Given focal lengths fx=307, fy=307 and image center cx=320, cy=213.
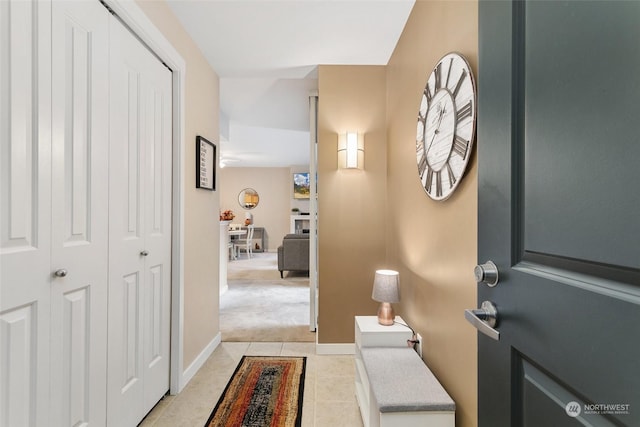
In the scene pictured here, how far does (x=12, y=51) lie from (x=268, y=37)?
5.38ft

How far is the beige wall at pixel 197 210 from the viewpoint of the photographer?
2.16 metres

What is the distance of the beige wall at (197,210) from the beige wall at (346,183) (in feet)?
3.17

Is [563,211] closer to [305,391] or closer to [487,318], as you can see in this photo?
[487,318]

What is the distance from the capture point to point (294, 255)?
5.81 metres

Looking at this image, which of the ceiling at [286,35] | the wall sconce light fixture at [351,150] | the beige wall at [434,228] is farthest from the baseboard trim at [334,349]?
the ceiling at [286,35]

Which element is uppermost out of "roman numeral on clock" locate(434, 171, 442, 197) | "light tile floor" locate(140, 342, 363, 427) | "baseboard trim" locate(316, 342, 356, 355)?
"roman numeral on clock" locate(434, 171, 442, 197)

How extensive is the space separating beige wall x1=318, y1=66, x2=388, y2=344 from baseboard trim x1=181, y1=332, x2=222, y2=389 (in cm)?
100

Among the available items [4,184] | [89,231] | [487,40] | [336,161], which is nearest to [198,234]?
[89,231]

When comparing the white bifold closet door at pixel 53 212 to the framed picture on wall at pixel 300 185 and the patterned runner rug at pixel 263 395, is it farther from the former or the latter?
the framed picture on wall at pixel 300 185

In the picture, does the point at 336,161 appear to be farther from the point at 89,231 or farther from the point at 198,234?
the point at 89,231

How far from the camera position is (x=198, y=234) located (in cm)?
242

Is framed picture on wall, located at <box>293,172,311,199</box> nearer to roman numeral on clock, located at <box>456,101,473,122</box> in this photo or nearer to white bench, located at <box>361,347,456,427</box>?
white bench, located at <box>361,347,456,427</box>

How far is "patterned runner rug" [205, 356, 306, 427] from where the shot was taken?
1.79 metres

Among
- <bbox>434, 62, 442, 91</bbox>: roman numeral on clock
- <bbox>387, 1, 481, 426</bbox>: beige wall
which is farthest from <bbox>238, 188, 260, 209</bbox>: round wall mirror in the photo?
<bbox>434, 62, 442, 91</bbox>: roman numeral on clock
